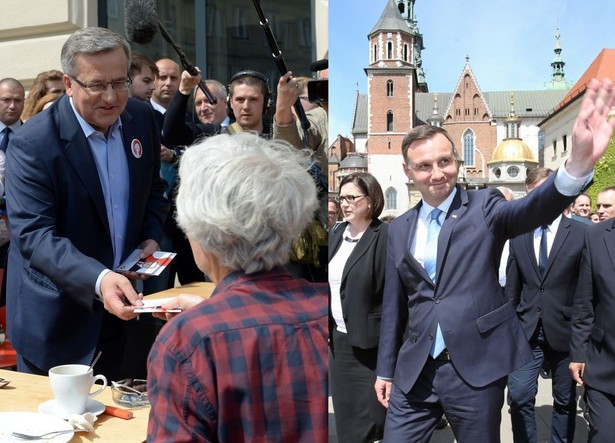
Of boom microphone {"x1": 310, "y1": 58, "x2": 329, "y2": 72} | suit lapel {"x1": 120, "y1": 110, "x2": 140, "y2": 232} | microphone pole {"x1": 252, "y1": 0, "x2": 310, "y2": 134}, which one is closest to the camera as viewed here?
microphone pole {"x1": 252, "y1": 0, "x2": 310, "y2": 134}

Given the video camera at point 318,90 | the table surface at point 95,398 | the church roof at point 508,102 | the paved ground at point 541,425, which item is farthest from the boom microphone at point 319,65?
the table surface at point 95,398

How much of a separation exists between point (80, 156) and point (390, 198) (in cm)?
116

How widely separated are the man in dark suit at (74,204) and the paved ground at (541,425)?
0.99 metres

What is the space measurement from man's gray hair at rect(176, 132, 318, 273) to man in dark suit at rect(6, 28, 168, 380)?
878mm

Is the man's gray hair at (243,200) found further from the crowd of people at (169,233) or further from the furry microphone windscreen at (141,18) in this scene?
the furry microphone windscreen at (141,18)

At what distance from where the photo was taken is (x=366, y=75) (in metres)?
1.66

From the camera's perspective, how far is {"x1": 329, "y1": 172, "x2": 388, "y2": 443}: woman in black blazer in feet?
5.54

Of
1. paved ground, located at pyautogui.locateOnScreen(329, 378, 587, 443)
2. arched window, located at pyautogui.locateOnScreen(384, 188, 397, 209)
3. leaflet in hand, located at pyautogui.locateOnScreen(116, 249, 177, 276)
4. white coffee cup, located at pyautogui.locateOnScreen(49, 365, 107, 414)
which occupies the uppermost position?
arched window, located at pyautogui.locateOnScreen(384, 188, 397, 209)

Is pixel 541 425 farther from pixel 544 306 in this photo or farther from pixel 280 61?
pixel 280 61

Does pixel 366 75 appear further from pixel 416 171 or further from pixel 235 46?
pixel 235 46

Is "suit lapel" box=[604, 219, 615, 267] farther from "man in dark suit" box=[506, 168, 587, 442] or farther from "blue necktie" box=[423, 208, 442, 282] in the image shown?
"blue necktie" box=[423, 208, 442, 282]

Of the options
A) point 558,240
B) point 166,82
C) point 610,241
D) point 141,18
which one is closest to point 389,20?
point 558,240

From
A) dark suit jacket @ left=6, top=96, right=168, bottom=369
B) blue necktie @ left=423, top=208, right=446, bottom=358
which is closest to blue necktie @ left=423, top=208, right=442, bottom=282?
blue necktie @ left=423, top=208, right=446, bottom=358

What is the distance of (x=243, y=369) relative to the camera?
131 cm
